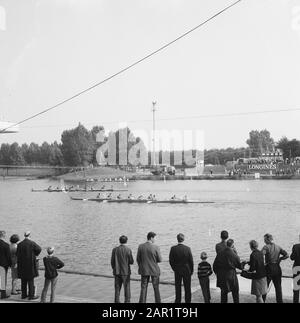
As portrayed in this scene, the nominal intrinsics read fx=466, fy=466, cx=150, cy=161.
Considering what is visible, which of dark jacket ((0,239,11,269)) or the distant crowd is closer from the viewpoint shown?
the distant crowd

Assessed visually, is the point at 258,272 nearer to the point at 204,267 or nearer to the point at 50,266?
the point at 204,267

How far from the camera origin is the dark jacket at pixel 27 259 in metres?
13.0

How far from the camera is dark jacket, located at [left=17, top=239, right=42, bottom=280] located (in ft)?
42.6

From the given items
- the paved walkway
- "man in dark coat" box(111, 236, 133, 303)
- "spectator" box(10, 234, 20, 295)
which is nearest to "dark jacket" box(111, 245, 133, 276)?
"man in dark coat" box(111, 236, 133, 303)

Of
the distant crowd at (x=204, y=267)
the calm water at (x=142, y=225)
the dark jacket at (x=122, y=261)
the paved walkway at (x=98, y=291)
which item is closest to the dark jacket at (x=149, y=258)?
the distant crowd at (x=204, y=267)

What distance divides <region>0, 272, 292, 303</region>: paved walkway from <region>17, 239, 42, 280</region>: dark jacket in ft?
2.35

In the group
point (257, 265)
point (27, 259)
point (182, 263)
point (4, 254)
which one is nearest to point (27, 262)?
point (27, 259)

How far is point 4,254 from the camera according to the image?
43.4 ft

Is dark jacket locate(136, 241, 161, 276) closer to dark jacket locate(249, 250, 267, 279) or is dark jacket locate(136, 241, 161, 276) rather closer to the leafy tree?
dark jacket locate(249, 250, 267, 279)

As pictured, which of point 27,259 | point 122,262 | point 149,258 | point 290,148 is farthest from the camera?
point 290,148

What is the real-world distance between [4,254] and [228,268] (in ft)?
20.6

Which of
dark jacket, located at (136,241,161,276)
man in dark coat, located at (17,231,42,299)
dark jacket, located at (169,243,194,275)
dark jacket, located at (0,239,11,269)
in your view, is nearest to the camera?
dark jacket, located at (169,243,194,275)
